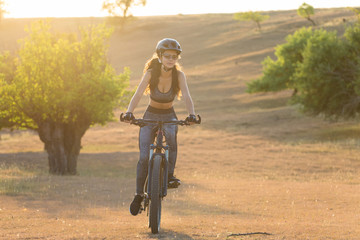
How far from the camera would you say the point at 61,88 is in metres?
22.6

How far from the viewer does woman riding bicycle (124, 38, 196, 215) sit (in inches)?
308

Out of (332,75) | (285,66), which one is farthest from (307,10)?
(332,75)

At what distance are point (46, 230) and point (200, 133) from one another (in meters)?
32.3

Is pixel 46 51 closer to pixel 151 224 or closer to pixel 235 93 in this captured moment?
pixel 151 224

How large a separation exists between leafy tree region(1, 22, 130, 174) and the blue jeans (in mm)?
14329

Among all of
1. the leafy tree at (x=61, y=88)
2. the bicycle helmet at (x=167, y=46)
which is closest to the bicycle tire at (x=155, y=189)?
the bicycle helmet at (x=167, y=46)

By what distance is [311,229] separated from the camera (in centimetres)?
873

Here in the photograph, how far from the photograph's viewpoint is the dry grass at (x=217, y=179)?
29.2 feet

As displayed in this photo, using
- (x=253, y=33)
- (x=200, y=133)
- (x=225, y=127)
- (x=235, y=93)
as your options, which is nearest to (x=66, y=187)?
(x=200, y=133)

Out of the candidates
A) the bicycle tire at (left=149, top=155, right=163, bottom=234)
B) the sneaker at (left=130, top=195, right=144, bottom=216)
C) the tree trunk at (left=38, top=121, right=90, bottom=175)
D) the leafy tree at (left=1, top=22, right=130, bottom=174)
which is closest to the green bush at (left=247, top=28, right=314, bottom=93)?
the leafy tree at (left=1, top=22, right=130, bottom=174)

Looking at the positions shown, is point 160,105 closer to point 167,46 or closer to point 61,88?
point 167,46

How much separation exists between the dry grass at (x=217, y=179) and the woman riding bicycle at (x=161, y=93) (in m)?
0.97

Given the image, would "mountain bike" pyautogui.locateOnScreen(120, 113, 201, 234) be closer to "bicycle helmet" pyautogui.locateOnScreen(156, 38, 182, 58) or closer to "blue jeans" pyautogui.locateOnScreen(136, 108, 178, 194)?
"blue jeans" pyautogui.locateOnScreen(136, 108, 178, 194)

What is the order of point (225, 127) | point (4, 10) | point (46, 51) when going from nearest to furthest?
point (46, 51) → point (225, 127) → point (4, 10)
